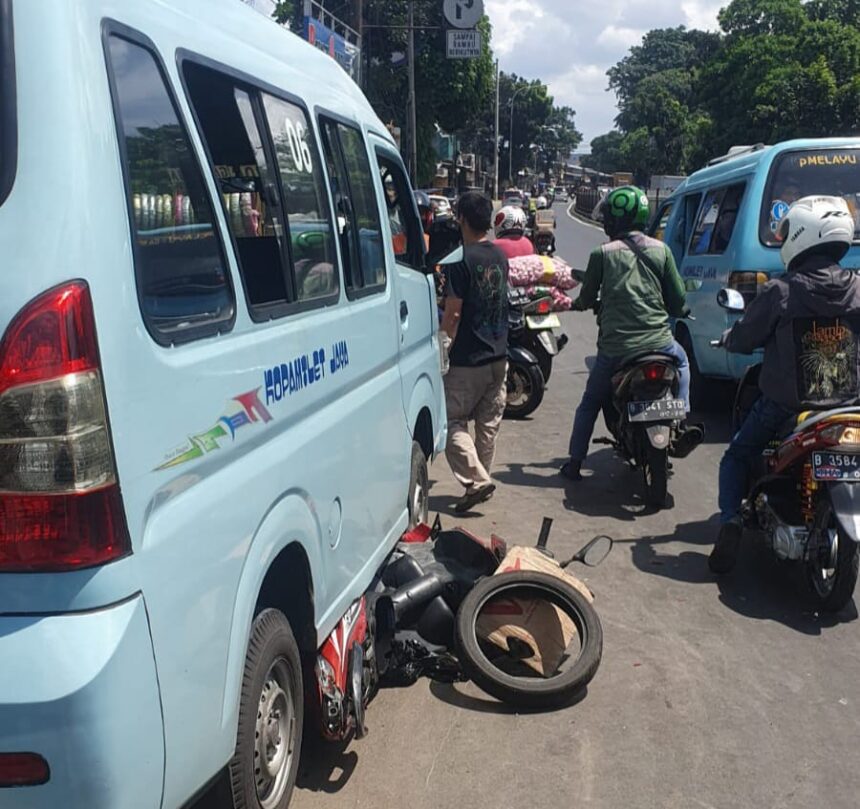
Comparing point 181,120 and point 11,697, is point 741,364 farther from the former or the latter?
point 11,697

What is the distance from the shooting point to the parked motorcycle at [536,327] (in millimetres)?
8719

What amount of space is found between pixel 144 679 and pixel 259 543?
630mm

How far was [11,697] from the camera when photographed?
1730mm

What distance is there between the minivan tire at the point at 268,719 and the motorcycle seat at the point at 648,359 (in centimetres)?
377

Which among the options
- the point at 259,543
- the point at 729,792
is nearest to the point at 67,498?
the point at 259,543

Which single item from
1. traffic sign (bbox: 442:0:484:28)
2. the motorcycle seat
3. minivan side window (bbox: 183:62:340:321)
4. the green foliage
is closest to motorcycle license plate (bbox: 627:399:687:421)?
the motorcycle seat

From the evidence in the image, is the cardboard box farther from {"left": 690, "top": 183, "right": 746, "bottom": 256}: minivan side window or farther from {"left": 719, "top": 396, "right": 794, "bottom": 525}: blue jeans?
{"left": 690, "top": 183, "right": 746, "bottom": 256}: minivan side window

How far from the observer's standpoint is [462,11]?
90.3 feet

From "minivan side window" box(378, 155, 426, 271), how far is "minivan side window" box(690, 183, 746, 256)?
11.2ft

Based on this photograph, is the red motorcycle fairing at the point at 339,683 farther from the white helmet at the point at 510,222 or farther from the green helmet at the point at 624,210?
the white helmet at the point at 510,222

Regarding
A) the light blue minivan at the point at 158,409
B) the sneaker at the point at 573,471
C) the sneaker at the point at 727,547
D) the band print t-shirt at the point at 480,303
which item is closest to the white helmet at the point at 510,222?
the sneaker at the point at 573,471

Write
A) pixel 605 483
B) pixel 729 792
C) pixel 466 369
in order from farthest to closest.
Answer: pixel 605 483
pixel 466 369
pixel 729 792

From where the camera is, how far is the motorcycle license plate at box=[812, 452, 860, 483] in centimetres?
428

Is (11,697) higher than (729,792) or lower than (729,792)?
higher
